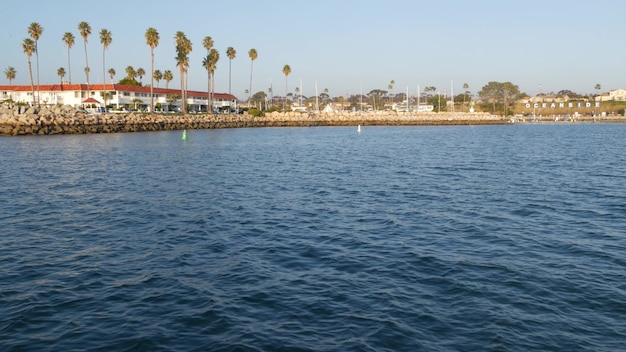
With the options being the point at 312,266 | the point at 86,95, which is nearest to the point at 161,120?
the point at 86,95

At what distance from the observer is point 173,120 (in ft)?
330

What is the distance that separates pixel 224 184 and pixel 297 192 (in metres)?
5.24

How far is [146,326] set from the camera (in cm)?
1020

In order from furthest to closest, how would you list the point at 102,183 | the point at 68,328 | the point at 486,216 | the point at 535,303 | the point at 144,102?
the point at 144,102 → the point at 102,183 → the point at 486,216 → the point at 535,303 → the point at 68,328

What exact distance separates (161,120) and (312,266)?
89.0 meters

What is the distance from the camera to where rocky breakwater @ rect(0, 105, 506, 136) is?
76.8 metres

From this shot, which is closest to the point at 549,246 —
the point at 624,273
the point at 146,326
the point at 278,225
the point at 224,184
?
the point at 624,273

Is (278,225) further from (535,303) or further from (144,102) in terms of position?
(144,102)

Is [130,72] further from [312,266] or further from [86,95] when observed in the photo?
[312,266]

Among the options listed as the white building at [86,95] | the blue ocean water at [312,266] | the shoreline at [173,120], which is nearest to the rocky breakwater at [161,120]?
the shoreline at [173,120]

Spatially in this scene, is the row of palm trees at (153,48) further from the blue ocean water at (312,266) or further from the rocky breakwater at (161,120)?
the blue ocean water at (312,266)

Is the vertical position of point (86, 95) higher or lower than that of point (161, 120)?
higher

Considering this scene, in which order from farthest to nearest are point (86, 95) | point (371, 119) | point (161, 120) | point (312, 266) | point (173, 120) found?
point (371, 119) < point (86, 95) < point (173, 120) < point (161, 120) < point (312, 266)

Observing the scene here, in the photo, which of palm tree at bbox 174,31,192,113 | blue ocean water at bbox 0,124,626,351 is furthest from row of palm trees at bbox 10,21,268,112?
blue ocean water at bbox 0,124,626,351
